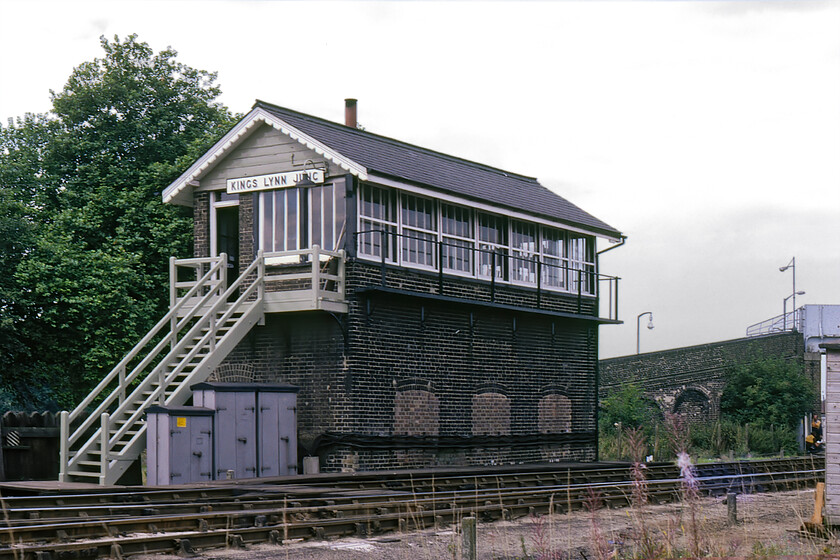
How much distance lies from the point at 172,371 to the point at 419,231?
6155mm

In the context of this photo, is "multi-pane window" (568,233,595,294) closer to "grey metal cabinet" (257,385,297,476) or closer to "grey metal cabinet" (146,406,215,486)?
"grey metal cabinet" (257,385,297,476)

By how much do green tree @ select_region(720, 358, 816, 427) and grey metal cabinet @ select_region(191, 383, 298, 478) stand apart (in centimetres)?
2451

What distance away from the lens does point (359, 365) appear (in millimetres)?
A: 21516

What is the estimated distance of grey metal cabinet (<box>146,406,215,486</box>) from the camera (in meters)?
18.1

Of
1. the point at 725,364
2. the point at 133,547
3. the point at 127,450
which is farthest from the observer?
the point at 725,364

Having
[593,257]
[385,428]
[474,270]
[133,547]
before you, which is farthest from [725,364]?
[133,547]

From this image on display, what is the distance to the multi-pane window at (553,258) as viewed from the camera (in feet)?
88.8

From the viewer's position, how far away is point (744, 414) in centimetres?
4100

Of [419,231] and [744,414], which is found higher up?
[419,231]

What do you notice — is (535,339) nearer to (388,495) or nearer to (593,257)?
(593,257)

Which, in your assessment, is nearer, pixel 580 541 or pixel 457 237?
pixel 580 541

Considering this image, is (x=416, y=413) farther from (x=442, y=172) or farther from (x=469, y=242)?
(x=442, y=172)

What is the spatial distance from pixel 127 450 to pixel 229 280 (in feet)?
20.4

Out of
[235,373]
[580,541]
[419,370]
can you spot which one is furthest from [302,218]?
[580,541]
